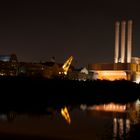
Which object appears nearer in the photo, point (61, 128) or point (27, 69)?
point (61, 128)

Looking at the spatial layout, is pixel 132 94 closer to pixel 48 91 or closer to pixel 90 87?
pixel 90 87

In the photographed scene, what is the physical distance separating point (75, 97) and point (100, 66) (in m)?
38.2

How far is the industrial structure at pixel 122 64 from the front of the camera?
6216cm

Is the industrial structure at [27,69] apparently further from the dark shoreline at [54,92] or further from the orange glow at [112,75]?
the dark shoreline at [54,92]

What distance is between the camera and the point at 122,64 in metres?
61.6

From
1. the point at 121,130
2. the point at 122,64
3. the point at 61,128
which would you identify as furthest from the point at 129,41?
the point at 121,130

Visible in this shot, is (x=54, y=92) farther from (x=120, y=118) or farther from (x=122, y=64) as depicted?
(x=122, y=64)

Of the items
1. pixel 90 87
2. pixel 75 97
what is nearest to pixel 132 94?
pixel 90 87

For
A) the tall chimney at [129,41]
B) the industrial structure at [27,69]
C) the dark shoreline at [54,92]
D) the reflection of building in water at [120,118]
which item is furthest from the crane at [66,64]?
the reflection of building in water at [120,118]

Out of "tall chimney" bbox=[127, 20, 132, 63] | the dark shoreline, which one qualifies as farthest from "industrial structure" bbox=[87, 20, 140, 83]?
the dark shoreline

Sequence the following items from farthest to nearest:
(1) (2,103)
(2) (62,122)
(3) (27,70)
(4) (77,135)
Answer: (3) (27,70), (1) (2,103), (2) (62,122), (4) (77,135)

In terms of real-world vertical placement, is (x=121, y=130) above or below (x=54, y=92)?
below

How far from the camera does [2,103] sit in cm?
1964

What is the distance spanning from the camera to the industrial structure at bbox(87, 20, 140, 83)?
204 ft
